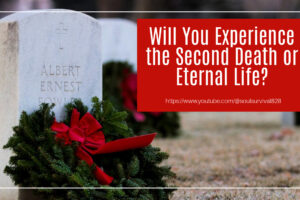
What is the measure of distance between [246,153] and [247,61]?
5.73 feet

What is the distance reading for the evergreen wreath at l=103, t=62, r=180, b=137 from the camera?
24.4 ft

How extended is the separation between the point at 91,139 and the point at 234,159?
2656 mm

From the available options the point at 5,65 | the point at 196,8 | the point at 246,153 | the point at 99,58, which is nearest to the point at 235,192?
the point at 99,58

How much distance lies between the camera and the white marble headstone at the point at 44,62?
3.39 meters

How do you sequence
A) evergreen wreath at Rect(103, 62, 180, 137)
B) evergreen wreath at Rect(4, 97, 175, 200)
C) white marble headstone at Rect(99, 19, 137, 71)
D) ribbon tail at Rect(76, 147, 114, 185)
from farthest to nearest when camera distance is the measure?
white marble headstone at Rect(99, 19, 137, 71) → evergreen wreath at Rect(103, 62, 180, 137) → ribbon tail at Rect(76, 147, 114, 185) → evergreen wreath at Rect(4, 97, 175, 200)

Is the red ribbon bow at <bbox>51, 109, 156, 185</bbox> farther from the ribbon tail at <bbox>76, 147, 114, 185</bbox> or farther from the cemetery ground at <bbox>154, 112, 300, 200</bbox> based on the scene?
the cemetery ground at <bbox>154, 112, 300, 200</bbox>

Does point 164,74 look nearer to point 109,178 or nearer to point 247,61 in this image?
point 247,61

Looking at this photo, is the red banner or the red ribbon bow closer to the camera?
the red ribbon bow

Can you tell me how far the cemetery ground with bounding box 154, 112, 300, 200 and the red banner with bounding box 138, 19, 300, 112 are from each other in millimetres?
584

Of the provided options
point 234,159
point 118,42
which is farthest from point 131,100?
point 234,159

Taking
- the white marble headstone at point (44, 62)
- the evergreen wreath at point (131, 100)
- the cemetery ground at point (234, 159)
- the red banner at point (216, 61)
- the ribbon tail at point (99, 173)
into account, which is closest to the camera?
the ribbon tail at point (99, 173)

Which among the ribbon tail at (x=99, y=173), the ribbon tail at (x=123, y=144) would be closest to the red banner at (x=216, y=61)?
the ribbon tail at (x=123, y=144)

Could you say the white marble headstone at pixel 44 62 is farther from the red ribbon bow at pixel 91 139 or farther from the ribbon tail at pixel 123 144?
the ribbon tail at pixel 123 144

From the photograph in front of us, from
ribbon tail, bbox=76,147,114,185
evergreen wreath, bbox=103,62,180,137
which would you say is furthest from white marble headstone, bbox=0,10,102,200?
evergreen wreath, bbox=103,62,180,137
